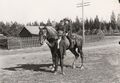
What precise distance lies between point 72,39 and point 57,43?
1546mm

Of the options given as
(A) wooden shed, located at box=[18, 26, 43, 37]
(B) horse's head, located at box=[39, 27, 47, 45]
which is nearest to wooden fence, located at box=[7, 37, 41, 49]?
(B) horse's head, located at box=[39, 27, 47, 45]

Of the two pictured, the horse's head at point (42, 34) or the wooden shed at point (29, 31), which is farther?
the wooden shed at point (29, 31)

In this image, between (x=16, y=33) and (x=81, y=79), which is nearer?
(x=81, y=79)

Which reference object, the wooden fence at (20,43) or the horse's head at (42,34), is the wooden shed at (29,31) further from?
the horse's head at (42,34)

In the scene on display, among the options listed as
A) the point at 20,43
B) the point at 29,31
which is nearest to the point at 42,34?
the point at 20,43

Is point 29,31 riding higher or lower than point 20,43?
higher

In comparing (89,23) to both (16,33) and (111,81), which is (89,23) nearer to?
(16,33)

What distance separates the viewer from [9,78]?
30.3ft

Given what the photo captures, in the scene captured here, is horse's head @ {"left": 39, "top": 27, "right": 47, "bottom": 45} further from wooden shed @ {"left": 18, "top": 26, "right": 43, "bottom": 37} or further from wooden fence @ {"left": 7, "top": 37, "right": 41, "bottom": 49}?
wooden shed @ {"left": 18, "top": 26, "right": 43, "bottom": 37}

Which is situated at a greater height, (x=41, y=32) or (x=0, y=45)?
(x=41, y=32)

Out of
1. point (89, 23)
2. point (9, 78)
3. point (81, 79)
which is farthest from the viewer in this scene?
point (89, 23)

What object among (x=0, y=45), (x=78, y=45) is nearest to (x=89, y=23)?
(x=0, y=45)

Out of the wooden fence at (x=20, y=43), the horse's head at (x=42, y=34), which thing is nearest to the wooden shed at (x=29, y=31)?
the wooden fence at (x=20, y=43)

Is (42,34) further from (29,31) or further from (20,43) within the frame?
(29,31)
